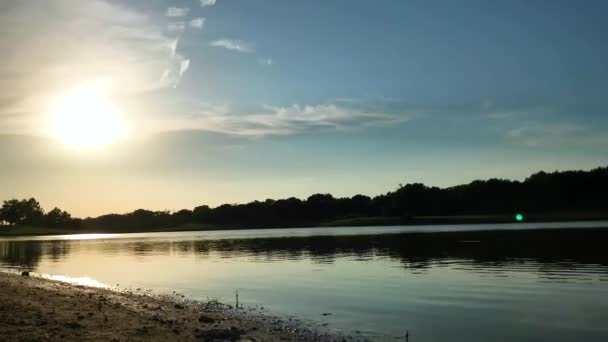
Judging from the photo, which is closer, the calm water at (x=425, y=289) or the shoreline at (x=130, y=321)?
the shoreline at (x=130, y=321)

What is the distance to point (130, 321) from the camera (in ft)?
74.7

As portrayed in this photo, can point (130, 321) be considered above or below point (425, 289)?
above

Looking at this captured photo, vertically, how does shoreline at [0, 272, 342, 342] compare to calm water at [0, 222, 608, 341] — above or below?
above

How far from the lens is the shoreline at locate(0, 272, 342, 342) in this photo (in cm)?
1927

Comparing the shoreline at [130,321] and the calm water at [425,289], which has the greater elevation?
the shoreline at [130,321]

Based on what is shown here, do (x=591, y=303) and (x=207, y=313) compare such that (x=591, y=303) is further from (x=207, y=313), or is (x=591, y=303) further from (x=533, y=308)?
(x=207, y=313)

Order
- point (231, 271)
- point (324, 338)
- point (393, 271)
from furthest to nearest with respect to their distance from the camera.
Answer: point (231, 271) → point (393, 271) → point (324, 338)

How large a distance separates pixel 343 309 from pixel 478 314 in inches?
273

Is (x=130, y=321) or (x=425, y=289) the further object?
(x=425, y=289)

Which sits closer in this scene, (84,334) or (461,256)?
(84,334)

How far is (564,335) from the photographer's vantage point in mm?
21453

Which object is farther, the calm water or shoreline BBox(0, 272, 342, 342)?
the calm water

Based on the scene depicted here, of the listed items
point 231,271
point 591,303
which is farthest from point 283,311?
point 231,271

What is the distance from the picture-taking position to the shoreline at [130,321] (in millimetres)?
19266
